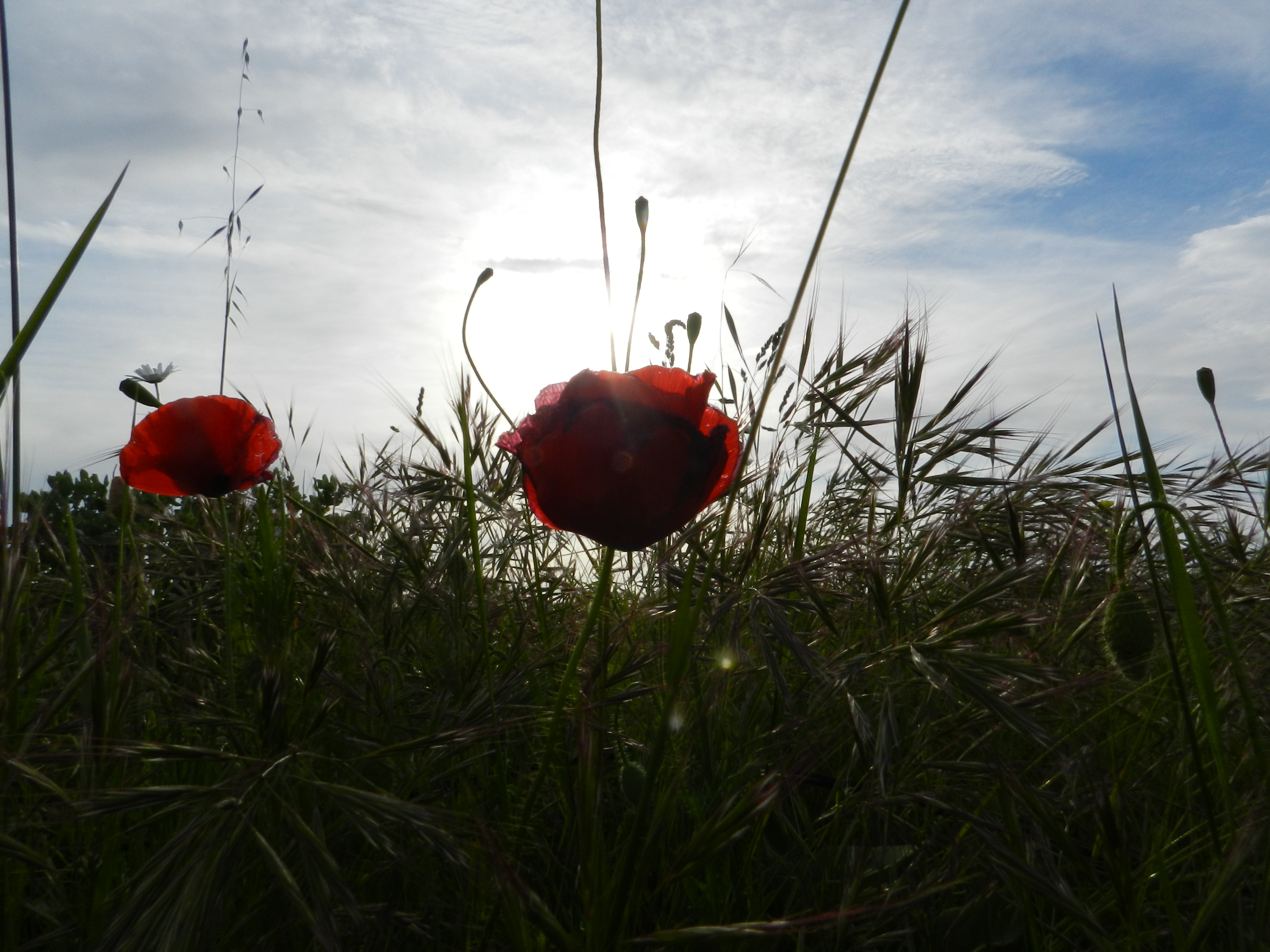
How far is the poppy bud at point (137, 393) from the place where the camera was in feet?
5.15

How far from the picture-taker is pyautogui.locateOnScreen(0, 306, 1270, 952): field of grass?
31.1 inches

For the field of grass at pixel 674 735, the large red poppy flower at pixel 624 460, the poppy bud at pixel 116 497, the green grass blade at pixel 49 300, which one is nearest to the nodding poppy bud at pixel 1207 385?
the field of grass at pixel 674 735

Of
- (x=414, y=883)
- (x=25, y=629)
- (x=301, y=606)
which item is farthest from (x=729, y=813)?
(x=25, y=629)

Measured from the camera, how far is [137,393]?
1.57m

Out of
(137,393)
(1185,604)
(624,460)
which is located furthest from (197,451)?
(1185,604)

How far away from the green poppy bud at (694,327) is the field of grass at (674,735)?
0.20 m

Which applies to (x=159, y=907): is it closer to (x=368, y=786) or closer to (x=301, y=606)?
(x=368, y=786)

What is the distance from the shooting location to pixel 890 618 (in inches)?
43.7

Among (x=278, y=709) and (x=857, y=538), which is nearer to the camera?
(x=278, y=709)

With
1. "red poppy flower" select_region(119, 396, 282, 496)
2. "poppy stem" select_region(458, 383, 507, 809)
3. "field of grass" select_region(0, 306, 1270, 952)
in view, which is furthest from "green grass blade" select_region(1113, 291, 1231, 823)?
"red poppy flower" select_region(119, 396, 282, 496)

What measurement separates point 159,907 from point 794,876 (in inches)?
24.7

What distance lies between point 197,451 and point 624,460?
0.89 metres

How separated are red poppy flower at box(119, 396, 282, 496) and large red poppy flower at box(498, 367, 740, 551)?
0.72 meters

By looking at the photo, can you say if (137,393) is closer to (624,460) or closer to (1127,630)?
(624,460)
